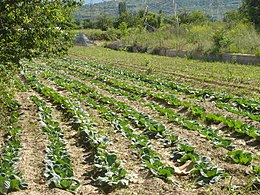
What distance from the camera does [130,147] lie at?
7.42 metres

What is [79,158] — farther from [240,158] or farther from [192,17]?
[192,17]

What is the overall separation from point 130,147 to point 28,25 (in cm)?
386

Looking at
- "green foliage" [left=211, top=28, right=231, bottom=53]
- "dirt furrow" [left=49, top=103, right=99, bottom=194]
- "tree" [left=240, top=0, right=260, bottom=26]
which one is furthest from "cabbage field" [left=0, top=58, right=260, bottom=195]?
"tree" [left=240, top=0, right=260, bottom=26]

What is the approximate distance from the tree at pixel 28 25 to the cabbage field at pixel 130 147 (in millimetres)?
1340

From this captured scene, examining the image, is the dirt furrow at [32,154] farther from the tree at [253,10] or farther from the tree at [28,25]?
the tree at [253,10]

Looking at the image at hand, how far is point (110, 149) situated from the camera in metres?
7.41

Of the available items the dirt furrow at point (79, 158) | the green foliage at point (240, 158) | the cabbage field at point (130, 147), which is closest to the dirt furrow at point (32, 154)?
the cabbage field at point (130, 147)

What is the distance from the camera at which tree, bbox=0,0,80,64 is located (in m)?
8.20

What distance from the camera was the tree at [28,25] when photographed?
8.20 meters

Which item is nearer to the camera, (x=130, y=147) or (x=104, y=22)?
(x=130, y=147)

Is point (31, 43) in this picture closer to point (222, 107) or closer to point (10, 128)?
point (10, 128)

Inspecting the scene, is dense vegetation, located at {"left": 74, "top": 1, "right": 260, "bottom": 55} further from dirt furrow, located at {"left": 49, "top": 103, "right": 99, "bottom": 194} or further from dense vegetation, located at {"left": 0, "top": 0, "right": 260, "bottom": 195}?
dirt furrow, located at {"left": 49, "top": 103, "right": 99, "bottom": 194}

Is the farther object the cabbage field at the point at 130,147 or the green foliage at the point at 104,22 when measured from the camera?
the green foliage at the point at 104,22

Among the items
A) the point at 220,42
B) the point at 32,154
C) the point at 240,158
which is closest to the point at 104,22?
the point at 220,42
